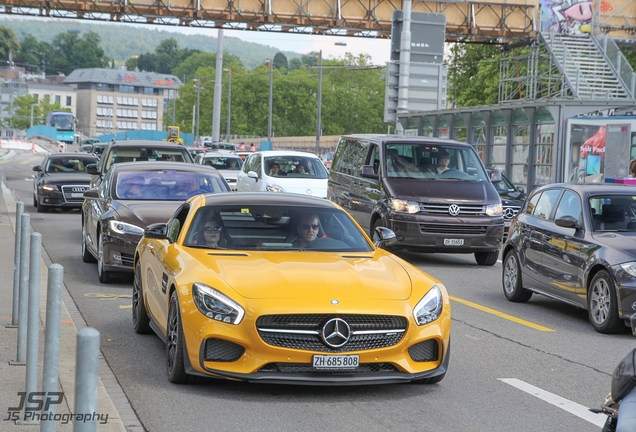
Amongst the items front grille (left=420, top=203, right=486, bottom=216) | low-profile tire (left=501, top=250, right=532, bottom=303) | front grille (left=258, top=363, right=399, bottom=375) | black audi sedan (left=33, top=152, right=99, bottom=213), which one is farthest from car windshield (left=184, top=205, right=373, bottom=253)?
black audi sedan (left=33, top=152, right=99, bottom=213)

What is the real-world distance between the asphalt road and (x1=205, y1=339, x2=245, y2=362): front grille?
0.90 ft

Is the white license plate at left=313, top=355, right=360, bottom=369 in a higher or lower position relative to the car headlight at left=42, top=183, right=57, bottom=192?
lower

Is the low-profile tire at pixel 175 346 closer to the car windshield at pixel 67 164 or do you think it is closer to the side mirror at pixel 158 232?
the side mirror at pixel 158 232

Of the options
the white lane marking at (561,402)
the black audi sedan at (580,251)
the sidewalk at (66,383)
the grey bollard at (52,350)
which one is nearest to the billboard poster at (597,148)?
the black audi sedan at (580,251)

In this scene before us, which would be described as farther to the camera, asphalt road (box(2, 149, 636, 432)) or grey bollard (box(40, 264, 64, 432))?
asphalt road (box(2, 149, 636, 432))

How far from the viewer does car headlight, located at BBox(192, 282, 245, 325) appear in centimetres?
707

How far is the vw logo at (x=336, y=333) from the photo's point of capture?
704 centimetres

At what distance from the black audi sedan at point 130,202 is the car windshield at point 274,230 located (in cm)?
429

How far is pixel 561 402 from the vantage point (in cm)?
737

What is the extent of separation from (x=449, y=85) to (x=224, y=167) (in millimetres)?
33278

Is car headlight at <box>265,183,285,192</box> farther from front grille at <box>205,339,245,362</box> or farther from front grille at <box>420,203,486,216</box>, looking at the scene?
front grille at <box>205,339,245,362</box>

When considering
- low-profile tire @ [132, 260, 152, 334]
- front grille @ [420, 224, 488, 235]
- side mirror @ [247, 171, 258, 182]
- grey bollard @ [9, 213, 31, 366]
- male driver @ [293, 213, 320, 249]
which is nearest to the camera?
grey bollard @ [9, 213, 31, 366]

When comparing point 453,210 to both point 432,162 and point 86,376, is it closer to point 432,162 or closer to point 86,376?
point 432,162

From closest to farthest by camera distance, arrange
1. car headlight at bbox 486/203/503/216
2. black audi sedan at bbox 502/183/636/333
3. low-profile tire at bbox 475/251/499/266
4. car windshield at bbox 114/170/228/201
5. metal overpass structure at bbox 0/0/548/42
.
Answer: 1. black audi sedan at bbox 502/183/636/333
2. car windshield at bbox 114/170/228/201
3. car headlight at bbox 486/203/503/216
4. low-profile tire at bbox 475/251/499/266
5. metal overpass structure at bbox 0/0/548/42
